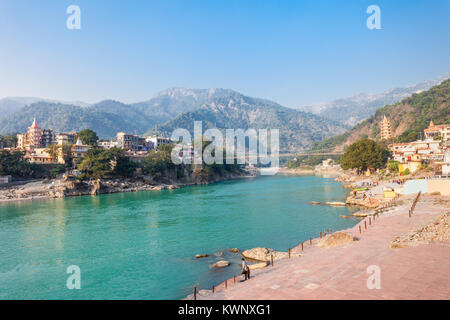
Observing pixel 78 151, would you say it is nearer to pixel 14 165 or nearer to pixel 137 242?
pixel 14 165

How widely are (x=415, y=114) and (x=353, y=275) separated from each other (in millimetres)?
99869

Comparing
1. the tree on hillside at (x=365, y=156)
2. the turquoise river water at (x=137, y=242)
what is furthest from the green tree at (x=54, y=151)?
→ the tree on hillside at (x=365, y=156)

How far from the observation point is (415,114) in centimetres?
9319

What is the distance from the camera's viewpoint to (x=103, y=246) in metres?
19.4

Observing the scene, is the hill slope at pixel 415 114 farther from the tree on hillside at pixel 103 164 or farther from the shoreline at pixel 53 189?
the tree on hillside at pixel 103 164

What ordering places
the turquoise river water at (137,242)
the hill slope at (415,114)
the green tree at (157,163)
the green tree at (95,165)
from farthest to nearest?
the hill slope at (415,114) → the green tree at (157,163) → the green tree at (95,165) → the turquoise river water at (137,242)

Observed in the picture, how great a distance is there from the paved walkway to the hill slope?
67827 mm

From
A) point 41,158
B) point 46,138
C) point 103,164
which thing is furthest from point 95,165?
point 46,138

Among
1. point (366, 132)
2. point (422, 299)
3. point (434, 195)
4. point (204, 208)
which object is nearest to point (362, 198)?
point (434, 195)

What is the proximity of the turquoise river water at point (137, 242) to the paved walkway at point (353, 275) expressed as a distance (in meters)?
2.85

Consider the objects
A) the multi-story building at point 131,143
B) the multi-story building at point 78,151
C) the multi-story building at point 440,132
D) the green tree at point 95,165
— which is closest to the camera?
the green tree at point 95,165

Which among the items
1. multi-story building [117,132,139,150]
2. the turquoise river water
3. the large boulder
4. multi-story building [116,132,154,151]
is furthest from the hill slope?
the large boulder

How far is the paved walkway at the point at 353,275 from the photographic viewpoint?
8305 mm

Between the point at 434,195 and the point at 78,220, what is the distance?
3092 cm
